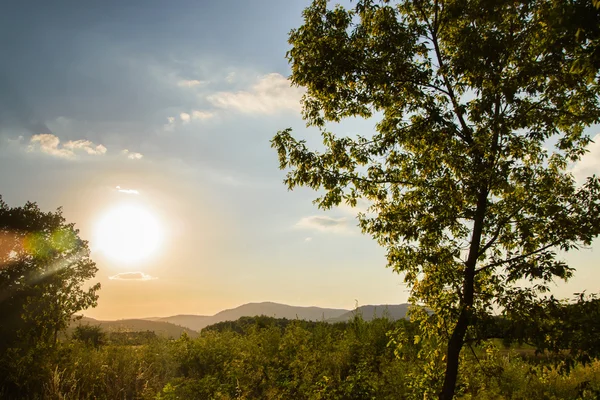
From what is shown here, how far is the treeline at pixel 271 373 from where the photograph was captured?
8.51 metres

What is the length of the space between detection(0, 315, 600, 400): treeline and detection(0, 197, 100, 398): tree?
0.35 m

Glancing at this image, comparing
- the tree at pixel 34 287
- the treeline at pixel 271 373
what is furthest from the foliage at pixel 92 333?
the tree at pixel 34 287

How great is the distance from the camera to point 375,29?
644 cm

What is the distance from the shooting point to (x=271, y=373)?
34.1 ft

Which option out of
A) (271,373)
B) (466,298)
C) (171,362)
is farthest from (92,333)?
(466,298)

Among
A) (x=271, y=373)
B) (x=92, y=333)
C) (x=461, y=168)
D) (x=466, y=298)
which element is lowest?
(x=92, y=333)

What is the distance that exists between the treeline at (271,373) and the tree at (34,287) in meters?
0.35

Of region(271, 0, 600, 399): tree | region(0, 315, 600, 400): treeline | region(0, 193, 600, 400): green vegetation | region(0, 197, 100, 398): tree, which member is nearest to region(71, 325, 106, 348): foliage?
region(0, 315, 600, 400): treeline

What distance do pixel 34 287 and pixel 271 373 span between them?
6840 millimetres

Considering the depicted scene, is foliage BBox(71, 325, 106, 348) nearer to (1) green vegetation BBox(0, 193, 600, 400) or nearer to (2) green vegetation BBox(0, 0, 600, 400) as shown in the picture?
(1) green vegetation BBox(0, 193, 600, 400)

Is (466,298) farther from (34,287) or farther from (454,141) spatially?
(34,287)

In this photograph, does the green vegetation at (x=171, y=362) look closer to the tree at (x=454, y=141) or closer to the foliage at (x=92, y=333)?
the tree at (x=454, y=141)

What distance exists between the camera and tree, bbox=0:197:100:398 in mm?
9164

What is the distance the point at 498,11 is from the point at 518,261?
138 inches
